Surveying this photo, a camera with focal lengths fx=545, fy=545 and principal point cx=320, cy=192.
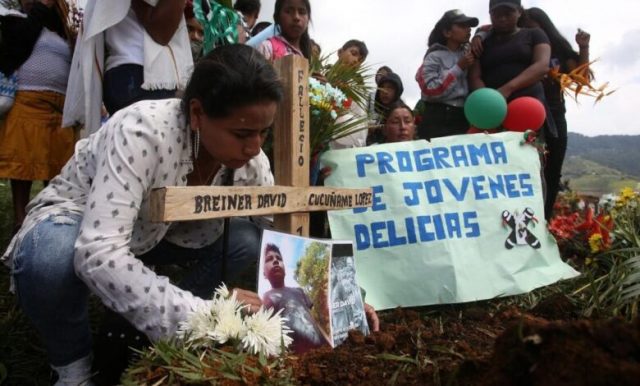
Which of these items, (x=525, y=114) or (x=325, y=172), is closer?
(x=325, y=172)

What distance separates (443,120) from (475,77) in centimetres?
35

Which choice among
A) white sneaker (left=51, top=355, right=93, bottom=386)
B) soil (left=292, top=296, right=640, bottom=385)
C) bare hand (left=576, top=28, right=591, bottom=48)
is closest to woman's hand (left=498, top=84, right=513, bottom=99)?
bare hand (left=576, top=28, right=591, bottom=48)

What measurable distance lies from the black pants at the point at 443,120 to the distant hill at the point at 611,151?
2142 inches

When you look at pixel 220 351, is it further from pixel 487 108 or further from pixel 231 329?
pixel 487 108

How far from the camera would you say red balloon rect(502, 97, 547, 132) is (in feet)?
10.8

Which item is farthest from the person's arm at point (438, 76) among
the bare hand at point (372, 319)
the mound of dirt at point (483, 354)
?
the bare hand at point (372, 319)

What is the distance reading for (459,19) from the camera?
3746 millimetres

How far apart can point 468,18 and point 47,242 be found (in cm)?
313

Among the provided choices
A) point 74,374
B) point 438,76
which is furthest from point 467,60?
point 74,374

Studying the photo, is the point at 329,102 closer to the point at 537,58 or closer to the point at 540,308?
the point at 540,308

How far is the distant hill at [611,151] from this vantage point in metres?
55.4

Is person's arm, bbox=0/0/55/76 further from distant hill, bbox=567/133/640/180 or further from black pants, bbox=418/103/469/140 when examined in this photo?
distant hill, bbox=567/133/640/180

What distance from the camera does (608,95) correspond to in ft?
12.0

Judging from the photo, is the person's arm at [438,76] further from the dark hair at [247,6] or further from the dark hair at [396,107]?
the dark hair at [247,6]
